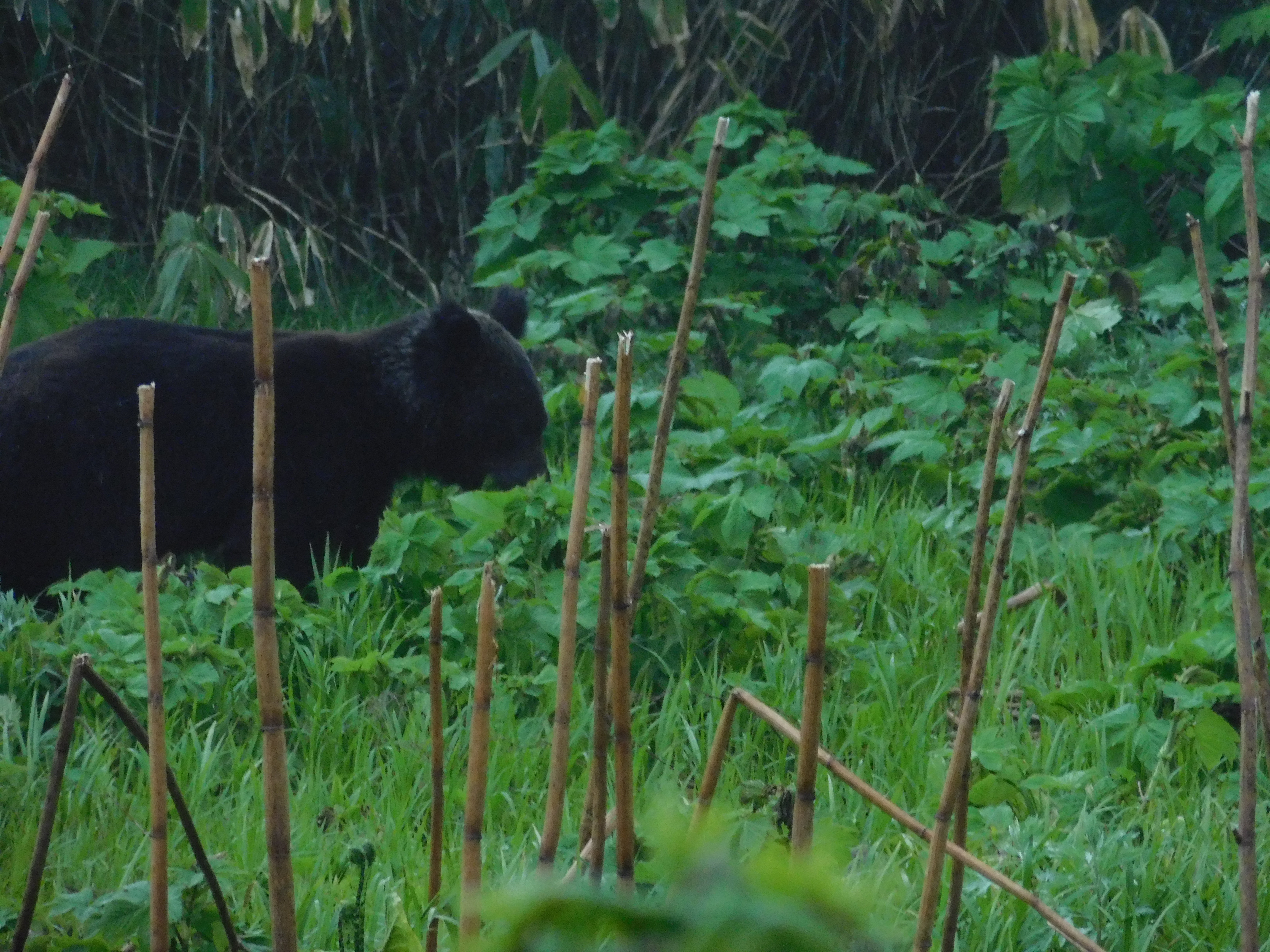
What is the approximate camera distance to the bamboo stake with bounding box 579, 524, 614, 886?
163 centimetres

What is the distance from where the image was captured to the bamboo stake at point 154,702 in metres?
1.56

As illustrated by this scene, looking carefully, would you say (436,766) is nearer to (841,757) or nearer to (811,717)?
(811,717)

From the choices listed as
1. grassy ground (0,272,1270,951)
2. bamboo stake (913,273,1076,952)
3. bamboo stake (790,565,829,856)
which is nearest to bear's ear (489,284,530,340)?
grassy ground (0,272,1270,951)

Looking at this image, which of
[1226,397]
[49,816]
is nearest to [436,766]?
[49,816]

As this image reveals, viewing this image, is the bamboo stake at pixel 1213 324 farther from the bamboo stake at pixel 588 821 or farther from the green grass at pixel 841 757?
the bamboo stake at pixel 588 821

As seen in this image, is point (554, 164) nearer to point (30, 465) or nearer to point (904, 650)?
point (30, 465)

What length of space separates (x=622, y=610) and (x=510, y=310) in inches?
137

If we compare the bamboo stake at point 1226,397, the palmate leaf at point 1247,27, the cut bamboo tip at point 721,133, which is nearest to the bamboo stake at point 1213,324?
the bamboo stake at point 1226,397

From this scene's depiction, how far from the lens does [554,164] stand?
6363mm

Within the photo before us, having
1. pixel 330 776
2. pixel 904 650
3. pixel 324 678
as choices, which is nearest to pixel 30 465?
pixel 324 678

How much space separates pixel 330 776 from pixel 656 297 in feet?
11.3

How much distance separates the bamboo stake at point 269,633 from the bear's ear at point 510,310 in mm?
3545

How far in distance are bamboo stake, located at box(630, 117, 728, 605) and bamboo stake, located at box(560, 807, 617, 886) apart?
26 cm

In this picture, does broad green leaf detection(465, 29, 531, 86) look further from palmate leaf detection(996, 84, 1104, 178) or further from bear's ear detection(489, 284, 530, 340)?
palmate leaf detection(996, 84, 1104, 178)
